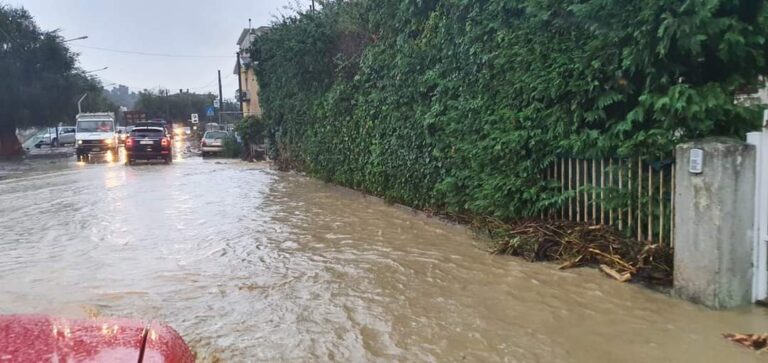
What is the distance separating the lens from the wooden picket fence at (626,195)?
5.53 m

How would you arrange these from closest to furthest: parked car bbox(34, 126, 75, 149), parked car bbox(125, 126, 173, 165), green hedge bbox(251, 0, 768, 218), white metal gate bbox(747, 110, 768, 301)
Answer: white metal gate bbox(747, 110, 768, 301) → green hedge bbox(251, 0, 768, 218) → parked car bbox(125, 126, 173, 165) → parked car bbox(34, 126, 75, 149)

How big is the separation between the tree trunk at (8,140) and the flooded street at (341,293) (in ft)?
102

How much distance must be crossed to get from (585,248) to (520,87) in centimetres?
206

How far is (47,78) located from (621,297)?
1527 inches

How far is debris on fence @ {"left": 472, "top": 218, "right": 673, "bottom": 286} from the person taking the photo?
556cm

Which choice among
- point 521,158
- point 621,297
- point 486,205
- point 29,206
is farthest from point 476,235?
point 29,206

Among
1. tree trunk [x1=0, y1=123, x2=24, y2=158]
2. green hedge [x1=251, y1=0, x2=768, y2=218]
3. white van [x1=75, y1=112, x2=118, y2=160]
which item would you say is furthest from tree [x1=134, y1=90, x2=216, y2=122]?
green hedge [x1=251, y1=0, x2=768, y2=218]

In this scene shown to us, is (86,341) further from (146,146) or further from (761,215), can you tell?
(146,146)

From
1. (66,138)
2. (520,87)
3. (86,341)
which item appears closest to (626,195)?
(520,87)

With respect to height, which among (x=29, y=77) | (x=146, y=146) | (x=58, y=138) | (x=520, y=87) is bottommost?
(x=146, y=146)

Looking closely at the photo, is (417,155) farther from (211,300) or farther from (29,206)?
(29,206)

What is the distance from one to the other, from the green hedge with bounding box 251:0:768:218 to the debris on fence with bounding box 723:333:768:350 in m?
1.79

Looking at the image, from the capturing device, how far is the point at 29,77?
35.1m

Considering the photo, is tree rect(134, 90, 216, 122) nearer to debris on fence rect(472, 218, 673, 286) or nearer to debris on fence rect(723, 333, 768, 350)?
debris on fence rect(472, 218, 673, 286)
